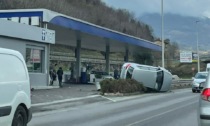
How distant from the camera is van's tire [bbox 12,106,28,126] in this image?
9881mm

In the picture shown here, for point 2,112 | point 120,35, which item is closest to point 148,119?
point 2,112

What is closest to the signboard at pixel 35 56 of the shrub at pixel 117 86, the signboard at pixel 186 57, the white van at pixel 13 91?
the shrub at pixel 117 86

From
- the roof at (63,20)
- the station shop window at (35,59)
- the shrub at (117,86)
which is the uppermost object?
the roof at (63,20)

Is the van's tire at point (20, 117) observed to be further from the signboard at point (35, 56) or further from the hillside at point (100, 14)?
the hillside at point (100, 14)

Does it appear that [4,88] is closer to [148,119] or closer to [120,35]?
[148,119]

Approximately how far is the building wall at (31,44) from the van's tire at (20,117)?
51.3ft

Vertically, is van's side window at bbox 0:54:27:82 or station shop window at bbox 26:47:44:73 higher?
station shop window at bbox 26:47:44:73

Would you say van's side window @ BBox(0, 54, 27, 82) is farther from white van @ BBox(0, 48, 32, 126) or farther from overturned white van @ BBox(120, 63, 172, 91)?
overturned white van @ BBox(120, 63, 172, 91)

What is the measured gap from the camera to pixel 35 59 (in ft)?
99.0

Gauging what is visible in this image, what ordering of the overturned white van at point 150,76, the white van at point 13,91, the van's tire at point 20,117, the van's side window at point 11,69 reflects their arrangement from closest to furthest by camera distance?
the white van at point 13,91, the van's side window at point 11,69, the van's tire at point 20,117, the overturned white van at point 150,76

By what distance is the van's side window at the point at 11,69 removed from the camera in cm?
929

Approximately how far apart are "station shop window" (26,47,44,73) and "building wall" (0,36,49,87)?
241 mm

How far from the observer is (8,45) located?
26156 mm

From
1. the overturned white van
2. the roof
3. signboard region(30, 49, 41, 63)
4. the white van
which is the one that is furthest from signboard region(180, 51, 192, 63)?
the white van
